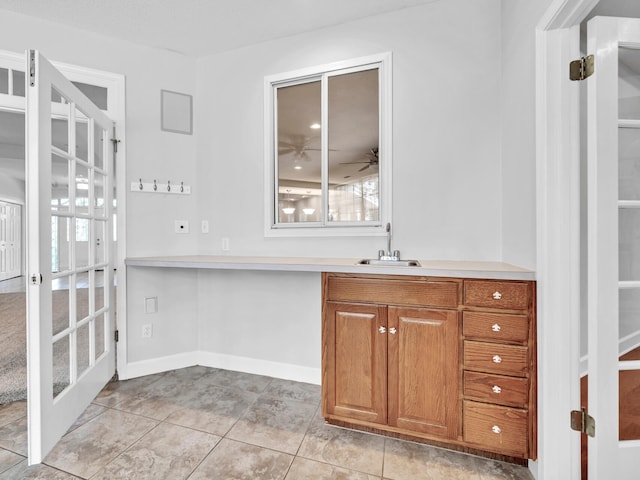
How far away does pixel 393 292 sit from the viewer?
1757mm

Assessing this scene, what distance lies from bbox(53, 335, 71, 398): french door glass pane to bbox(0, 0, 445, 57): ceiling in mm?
2179

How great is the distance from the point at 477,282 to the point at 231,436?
1.59 m

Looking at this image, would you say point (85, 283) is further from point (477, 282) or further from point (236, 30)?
point (477, 282)

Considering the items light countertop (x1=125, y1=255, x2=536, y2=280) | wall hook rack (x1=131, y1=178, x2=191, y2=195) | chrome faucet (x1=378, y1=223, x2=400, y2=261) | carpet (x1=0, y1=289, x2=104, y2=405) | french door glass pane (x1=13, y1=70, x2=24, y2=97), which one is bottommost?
carpet (x1=0, y1=289, x2=104, y2=405)

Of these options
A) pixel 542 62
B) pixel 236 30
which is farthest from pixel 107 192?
pixel 542 62

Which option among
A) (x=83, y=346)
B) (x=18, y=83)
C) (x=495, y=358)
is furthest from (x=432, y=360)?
(x=18, y=83)

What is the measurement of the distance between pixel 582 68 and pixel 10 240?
34.9 feet

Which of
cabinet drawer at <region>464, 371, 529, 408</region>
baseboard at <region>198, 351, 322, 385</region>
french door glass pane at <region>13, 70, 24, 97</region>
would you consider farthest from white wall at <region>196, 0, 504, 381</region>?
french door glass pane at <region>13, 70, 24, 97</region>

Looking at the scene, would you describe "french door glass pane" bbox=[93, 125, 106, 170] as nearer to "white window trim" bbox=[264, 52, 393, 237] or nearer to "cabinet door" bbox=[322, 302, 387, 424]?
"white window trim" bbox=[264, 52, 393, 237]

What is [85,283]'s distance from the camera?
2.15 meters

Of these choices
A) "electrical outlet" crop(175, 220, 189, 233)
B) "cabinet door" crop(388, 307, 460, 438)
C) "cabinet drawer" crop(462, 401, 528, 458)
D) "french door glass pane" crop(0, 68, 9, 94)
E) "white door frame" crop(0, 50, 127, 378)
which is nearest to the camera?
"cabinet drawer" crop(462, 401, 528, 458)

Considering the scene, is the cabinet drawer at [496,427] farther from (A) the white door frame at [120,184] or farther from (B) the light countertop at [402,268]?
(A) the white door frame at [120,184]

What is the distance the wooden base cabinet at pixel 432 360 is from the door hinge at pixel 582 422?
154mm

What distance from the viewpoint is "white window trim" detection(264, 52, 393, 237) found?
228 cm
